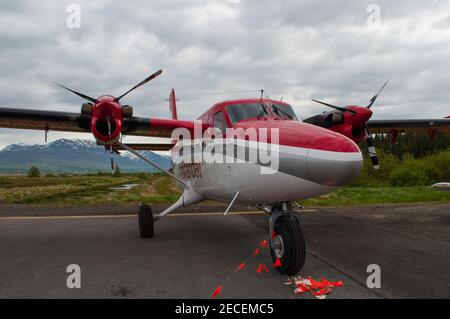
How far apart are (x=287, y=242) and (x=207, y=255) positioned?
7.28 feet

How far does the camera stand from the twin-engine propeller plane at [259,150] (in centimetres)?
490

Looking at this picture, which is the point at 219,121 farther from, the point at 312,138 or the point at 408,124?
the point at 408,124

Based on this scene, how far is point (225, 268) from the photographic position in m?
6.11

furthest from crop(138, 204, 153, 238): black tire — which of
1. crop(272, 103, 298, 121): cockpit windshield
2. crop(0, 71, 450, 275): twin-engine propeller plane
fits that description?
crop(272, 103, 298, 121): cockpit windshield

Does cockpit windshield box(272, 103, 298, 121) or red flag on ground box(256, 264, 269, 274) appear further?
cockpit windshield box(272, 103, 298, 121)

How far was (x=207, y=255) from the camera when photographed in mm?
7082

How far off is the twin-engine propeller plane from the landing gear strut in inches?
0.6

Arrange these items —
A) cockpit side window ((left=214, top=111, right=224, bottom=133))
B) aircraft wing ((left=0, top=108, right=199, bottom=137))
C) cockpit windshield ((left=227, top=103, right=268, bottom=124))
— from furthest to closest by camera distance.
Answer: aircraft wing ((left=0, top=108, right=199, bottom=137)) < cockpit side window ((left=214, top=111, right=224, bottom=133)) < cockpit windshield ((left=227, top=103, right=268, bottom=124))

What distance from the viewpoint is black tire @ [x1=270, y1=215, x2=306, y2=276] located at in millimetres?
5355

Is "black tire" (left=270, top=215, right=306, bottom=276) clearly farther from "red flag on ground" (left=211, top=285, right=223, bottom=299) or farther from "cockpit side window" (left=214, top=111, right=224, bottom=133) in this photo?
"cockpit side window" (left=214, top=111, right=224, bottom=133)

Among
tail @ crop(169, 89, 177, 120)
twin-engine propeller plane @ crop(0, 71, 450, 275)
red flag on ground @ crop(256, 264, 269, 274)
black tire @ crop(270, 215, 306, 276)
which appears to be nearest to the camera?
twin-engine propeller plane @ crop(0, 71, 450, 275)

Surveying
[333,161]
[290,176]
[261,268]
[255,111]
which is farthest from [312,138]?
[261,268]

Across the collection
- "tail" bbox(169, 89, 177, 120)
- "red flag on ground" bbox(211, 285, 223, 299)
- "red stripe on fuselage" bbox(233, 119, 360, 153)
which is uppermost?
"tail" bbox(169, 89, 177, 120)
